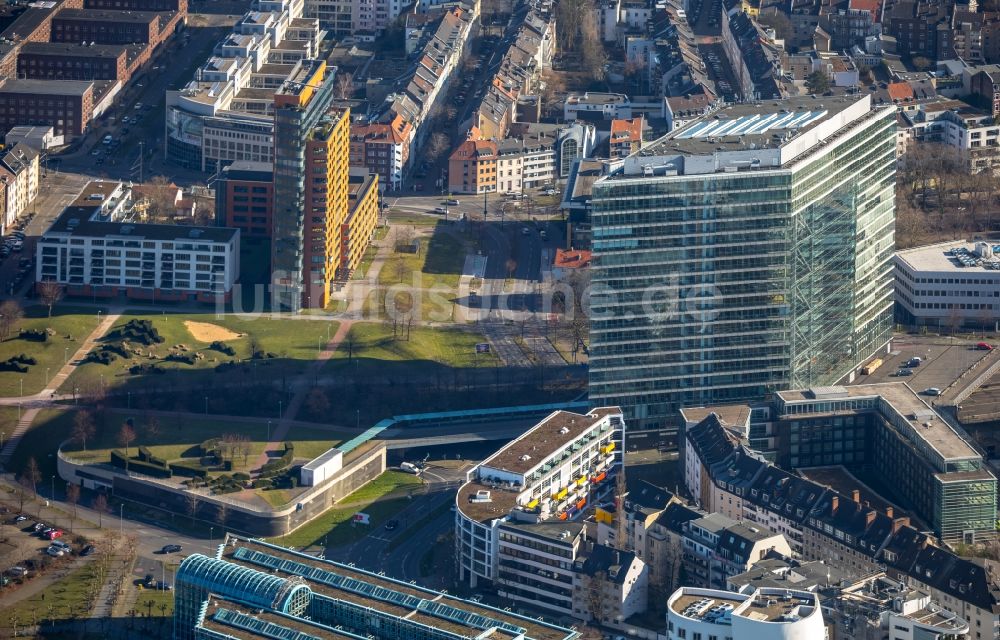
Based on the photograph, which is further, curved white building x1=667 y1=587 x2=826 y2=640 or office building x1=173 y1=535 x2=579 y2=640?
office building x1=173 y1=535 x2=579 y2=640

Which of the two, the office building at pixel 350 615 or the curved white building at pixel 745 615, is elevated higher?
the curved white building at pixel 745 615

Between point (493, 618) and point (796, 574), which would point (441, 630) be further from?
point (796, 574)

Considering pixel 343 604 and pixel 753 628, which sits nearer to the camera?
pixel 753 628

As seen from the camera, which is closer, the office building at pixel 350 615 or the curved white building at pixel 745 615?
the curved white building at pixel 745 615

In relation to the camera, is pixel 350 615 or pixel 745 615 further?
pixel 350 615

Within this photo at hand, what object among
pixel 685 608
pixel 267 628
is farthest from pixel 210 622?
pixel 685 608

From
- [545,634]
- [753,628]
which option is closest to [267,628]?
[545,634]

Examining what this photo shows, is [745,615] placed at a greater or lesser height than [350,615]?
greater

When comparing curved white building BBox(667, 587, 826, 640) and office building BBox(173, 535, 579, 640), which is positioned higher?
curved white building BBox(667, 587, 826, 640)
